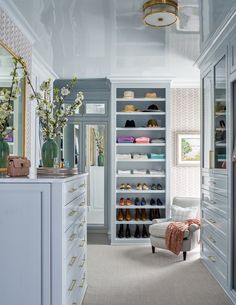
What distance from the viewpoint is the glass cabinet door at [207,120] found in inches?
179

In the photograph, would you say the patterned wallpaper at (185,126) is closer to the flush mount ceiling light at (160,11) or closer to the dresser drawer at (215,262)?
the dresser drawer at (215,262)

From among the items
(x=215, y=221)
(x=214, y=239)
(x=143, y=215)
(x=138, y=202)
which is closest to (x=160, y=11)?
(x=215, y=221)

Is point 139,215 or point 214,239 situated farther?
point 139,215

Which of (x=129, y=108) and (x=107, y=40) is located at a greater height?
(x=107, y=40)

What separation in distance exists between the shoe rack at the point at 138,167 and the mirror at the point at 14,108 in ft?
8.33

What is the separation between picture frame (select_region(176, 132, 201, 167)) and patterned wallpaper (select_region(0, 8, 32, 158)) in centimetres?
320

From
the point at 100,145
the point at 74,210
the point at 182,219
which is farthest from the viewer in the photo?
the point at 100,145

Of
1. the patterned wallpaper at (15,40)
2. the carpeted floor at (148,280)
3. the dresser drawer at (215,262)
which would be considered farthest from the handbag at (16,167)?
the dresser drawer at (215,262)

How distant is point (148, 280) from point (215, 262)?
2.63 feet

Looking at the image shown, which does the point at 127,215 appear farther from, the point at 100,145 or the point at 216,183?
the point at 216,183

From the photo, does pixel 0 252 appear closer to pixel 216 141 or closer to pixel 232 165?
pixel 232 165

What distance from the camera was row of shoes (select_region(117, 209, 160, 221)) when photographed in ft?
20.4

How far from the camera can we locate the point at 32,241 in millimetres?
2238

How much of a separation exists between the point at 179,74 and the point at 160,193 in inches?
83.0
